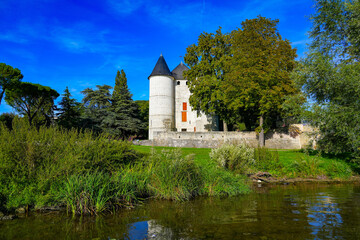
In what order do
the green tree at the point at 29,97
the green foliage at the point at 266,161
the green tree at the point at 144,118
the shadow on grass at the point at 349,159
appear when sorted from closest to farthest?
the green foliage at the point at 266,161 < the shadow on grass at the point at 349,159 < the green tree at the point at 29,97 < the green tree at the point at 144,118

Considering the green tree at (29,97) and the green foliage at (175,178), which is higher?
the green tree at (29,97)

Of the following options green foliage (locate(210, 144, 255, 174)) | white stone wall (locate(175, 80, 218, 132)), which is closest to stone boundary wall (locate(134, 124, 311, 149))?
white stone wall (locate(175, 80, 218, 132))

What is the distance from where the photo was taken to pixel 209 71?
28.8 m

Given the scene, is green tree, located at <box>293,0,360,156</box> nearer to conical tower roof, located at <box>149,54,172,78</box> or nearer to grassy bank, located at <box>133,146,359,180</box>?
grassy bank, located at <box>133,146,359,180</box>

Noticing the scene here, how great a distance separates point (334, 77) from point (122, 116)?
28407 millimetres

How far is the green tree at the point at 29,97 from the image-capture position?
28.4 m

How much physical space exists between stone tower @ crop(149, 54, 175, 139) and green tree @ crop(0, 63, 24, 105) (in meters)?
17.0

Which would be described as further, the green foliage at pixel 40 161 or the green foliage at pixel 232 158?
the green foliage at pixel 232 158

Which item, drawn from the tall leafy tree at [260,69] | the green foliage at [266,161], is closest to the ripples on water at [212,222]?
the green foliage at [266,161]

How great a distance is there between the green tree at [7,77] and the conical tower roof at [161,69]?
56.3 ft

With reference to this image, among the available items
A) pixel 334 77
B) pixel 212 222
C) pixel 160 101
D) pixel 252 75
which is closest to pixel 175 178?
pixel 212 222

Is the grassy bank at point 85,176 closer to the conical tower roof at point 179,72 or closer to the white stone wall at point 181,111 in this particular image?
the white stone wall at point 181,111

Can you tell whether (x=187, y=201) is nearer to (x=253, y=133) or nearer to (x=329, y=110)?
(x=329, y=110)

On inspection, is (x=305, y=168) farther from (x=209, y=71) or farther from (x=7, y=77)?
(x=7, y=77)
